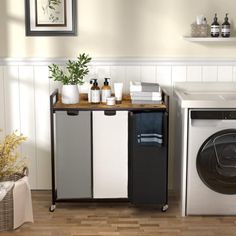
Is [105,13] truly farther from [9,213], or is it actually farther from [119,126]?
[9,213]

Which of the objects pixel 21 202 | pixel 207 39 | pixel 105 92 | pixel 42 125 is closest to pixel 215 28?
pixel 207 39

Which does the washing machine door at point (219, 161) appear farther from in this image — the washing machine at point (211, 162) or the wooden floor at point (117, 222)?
the wooden floor at point (117, 222)

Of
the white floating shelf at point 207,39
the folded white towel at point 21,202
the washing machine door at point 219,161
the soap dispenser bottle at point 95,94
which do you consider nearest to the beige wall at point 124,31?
the white floating shelf at point 207,39

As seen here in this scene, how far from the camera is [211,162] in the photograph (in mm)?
3715

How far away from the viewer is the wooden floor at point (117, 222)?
3518 millimetres

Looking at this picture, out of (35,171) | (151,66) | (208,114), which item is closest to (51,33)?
(151,66)

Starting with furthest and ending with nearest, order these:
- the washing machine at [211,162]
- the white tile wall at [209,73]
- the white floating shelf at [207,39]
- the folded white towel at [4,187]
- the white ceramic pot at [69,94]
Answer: the white tile wall at [209,73] → the white floating shelf at [207,39] → the white ceramic pot at [69,94] → the washing machine at [211,162] → the folded white towel at [4,187]

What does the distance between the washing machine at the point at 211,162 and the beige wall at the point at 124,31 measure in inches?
30.0

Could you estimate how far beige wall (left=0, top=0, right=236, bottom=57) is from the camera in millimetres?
4133

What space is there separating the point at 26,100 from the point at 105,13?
96cm

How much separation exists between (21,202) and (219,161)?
4.75 feet

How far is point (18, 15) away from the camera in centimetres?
414

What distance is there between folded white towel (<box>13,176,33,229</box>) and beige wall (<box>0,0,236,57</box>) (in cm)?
138

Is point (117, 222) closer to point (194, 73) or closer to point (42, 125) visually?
point (42, 125)
